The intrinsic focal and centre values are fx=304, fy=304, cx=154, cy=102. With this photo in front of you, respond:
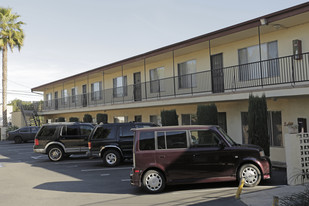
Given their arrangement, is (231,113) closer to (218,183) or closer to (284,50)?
(284,50)

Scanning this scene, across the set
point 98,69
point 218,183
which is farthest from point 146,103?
point 218,183

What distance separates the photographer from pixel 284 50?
13.1 metres

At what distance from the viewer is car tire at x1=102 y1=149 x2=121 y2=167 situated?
13.2 m

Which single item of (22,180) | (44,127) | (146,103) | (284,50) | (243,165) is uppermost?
(284,50)

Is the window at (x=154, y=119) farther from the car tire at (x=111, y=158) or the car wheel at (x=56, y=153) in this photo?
the car tire at (x=111, y=158)

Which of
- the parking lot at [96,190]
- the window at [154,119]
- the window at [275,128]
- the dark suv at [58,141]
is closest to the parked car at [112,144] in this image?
the parking lot at [96,190]

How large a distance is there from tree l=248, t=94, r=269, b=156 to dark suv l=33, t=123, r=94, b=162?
8.29 meters

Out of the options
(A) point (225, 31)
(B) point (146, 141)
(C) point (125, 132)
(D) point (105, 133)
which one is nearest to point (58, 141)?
(D) point (105, 133)

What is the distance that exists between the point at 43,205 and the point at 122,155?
6124mm

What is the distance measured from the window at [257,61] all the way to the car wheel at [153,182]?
6923 millimetres

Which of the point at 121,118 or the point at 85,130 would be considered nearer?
the point at 85,130

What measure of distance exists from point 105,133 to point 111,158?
1129 millimetres

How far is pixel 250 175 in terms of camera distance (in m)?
8.49

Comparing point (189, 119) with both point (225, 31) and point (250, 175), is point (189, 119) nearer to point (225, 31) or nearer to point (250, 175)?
point (225, 31)
